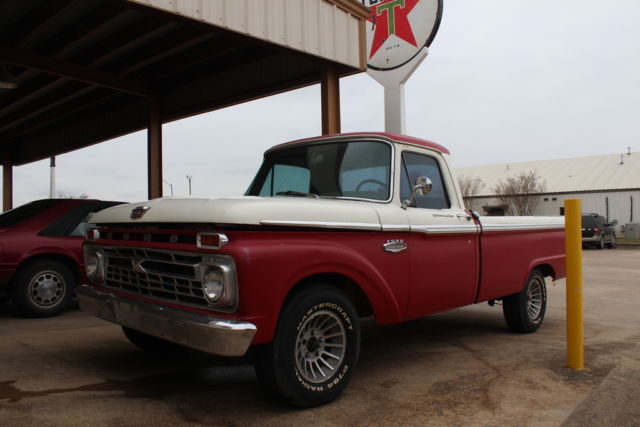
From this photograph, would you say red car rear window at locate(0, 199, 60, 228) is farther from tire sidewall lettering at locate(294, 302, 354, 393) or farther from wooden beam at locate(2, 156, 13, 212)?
wooden beam at locate(2, 156, 13, 212)

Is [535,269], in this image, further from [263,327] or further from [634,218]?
[634,218]

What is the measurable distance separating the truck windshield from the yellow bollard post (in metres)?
1.63

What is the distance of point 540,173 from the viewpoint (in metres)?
42.5

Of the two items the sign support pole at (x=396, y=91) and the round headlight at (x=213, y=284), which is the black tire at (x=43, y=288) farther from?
the sign support pole at (x=396, y=91)

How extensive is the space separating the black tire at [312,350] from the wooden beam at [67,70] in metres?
9.79

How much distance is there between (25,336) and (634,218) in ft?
128

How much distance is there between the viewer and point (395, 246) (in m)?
3.93

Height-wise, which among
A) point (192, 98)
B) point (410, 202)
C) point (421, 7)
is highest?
point (421, 7)

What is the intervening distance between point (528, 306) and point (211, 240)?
4.15 m

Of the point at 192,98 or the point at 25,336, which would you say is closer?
the point at 25,336

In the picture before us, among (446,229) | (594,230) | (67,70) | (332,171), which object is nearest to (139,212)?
(332,171)

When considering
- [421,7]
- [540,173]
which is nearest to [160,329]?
[421,7]

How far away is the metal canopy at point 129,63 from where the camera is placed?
361 inches

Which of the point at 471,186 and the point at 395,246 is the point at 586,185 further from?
the point at 395,246
